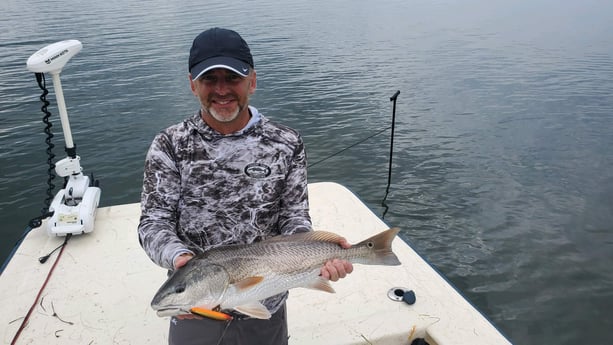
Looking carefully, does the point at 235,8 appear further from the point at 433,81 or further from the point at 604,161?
the point at 604,161

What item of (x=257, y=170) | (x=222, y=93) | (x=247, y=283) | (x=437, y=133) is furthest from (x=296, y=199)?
(x=437, y=133)

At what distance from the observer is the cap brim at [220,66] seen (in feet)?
9.73

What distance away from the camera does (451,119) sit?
700 inches

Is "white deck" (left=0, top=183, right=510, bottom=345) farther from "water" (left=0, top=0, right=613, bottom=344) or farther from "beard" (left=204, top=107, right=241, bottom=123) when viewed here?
"water" (left=0, top=0, right=613, bottom=344)

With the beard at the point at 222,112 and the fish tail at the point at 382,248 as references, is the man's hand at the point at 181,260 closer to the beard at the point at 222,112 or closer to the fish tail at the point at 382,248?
the beard at the point at 222,112

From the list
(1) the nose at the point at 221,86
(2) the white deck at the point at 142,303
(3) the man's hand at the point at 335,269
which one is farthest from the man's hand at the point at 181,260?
(2) the white deck at the point at 142,303

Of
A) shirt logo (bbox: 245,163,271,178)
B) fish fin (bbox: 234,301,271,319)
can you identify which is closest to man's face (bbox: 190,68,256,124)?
shirt logo (bbox: 245,163,271,178)

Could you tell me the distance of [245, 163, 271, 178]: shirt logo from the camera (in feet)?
10.5

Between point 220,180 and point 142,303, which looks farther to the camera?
point 142,303

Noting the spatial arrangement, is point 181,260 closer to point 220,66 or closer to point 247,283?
point 247,283

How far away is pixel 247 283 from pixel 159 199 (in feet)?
2.78

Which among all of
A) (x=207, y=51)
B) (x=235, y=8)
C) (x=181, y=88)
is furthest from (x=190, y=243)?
(x=235, y=8)

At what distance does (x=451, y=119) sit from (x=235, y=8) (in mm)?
41277

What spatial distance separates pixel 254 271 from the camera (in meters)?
3.07
